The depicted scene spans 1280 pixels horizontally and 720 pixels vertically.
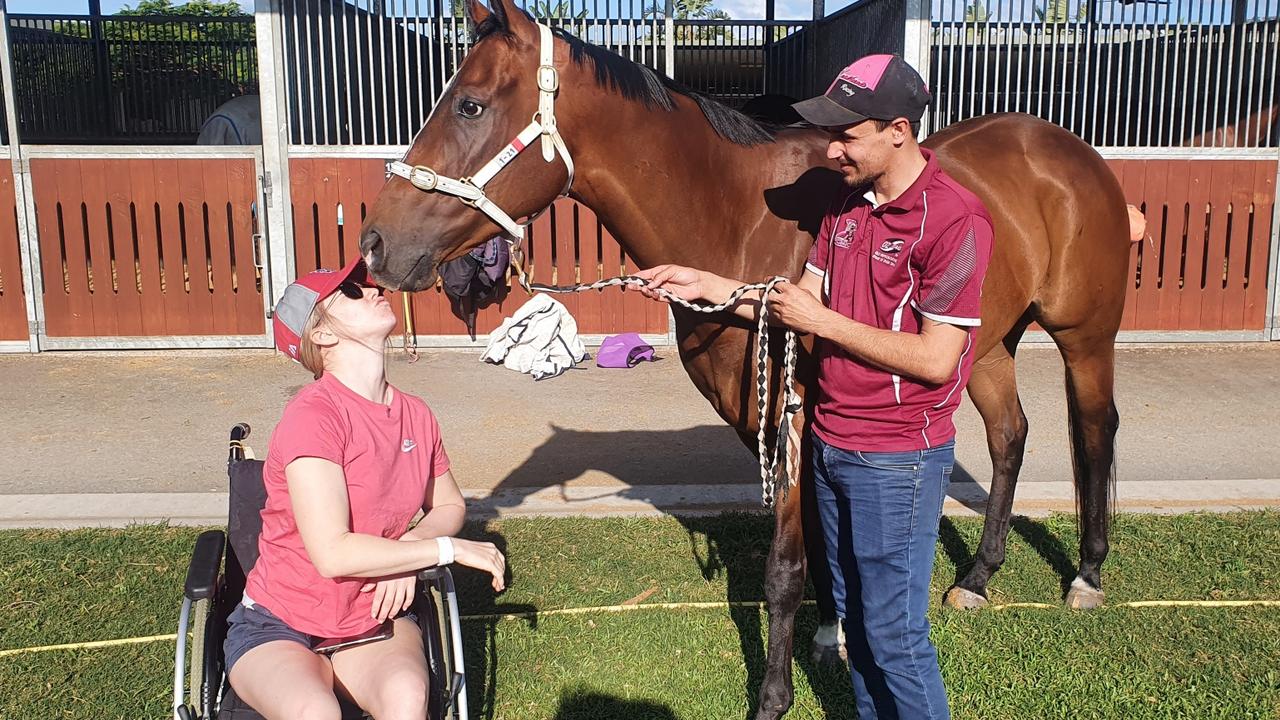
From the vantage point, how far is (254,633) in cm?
255

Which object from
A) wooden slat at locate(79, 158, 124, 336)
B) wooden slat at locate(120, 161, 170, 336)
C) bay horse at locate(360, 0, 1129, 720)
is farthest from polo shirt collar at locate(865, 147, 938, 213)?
wooden slat at locate(79, 158, 124, 336)

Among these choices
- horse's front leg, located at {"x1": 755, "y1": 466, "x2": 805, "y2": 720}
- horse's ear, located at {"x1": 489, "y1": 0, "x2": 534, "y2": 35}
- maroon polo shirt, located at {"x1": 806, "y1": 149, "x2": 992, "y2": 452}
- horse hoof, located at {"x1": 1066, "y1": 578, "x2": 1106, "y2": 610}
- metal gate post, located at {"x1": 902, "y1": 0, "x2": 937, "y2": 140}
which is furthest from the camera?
metal gate post, located at {"x1": 902, "y1": 0, "x2": 937, "y2": 140}

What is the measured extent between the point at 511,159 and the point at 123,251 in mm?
7285

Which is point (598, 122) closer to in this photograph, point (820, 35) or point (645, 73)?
point (645, 73)

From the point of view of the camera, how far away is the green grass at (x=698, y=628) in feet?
10.9

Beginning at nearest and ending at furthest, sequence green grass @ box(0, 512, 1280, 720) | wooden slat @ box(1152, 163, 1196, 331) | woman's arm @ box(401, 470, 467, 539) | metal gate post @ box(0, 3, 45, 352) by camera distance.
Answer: woman's arm @ box(401, 470, 467, 539) < green grass @ box(0, 512, 1280, 720) < metal gate post @ box(0, 3, 45, 352) < wooden slat @ box(1152, 163, 1196, 331)

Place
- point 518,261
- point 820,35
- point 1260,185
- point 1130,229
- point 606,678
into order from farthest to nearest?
point 820,35 → point 1260,185 → point 1130,229 → point 606,678 → point 518,261

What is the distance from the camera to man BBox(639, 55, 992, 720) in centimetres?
229

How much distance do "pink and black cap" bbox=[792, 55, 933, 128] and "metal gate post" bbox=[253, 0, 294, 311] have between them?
23.5ft

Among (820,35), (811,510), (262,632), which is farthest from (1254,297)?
(262,632)

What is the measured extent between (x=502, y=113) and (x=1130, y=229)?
2.89 meters

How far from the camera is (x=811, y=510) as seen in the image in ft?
11.4

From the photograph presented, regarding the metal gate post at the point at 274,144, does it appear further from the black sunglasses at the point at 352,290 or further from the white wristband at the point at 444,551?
the white wristband at the point at 444,551

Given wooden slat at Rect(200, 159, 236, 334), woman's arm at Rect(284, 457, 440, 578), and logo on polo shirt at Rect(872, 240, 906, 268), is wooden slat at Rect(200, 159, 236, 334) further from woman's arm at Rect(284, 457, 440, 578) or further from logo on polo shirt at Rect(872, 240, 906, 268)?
logo on polo shirt at Rect(872, 240, 906, 268)
